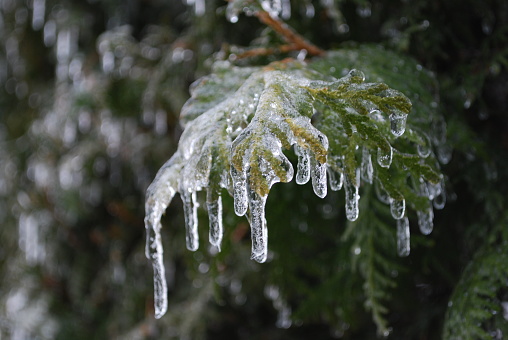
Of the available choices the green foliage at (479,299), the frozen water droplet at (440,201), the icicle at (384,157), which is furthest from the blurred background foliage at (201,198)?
the icicle at (384,157)

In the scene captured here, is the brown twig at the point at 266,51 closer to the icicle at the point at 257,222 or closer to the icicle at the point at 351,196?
the icicle at the point at 351,196

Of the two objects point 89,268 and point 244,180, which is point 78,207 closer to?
point 89,268

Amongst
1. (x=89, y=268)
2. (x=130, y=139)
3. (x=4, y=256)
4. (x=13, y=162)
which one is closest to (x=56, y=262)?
(x=89, y=268)

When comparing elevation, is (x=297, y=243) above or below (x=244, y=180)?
below

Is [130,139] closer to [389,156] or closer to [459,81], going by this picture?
[459,81]

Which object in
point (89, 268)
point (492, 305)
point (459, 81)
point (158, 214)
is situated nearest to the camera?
point (158, 214)

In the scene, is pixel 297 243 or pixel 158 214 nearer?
pixel 158 214

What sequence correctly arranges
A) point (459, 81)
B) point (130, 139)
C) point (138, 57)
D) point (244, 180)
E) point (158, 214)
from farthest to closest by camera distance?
point (130, 139) < point (138, 57) < point (459, 81) < point (158, 214) < point (244, 180)

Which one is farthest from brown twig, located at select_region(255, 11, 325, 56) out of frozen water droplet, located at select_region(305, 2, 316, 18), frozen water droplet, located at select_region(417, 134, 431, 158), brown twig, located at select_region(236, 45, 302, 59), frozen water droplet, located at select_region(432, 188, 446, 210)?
frozen water droplet, located at select_region(432, 188, 446, 210)

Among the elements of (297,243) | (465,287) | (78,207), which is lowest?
(78,207)
